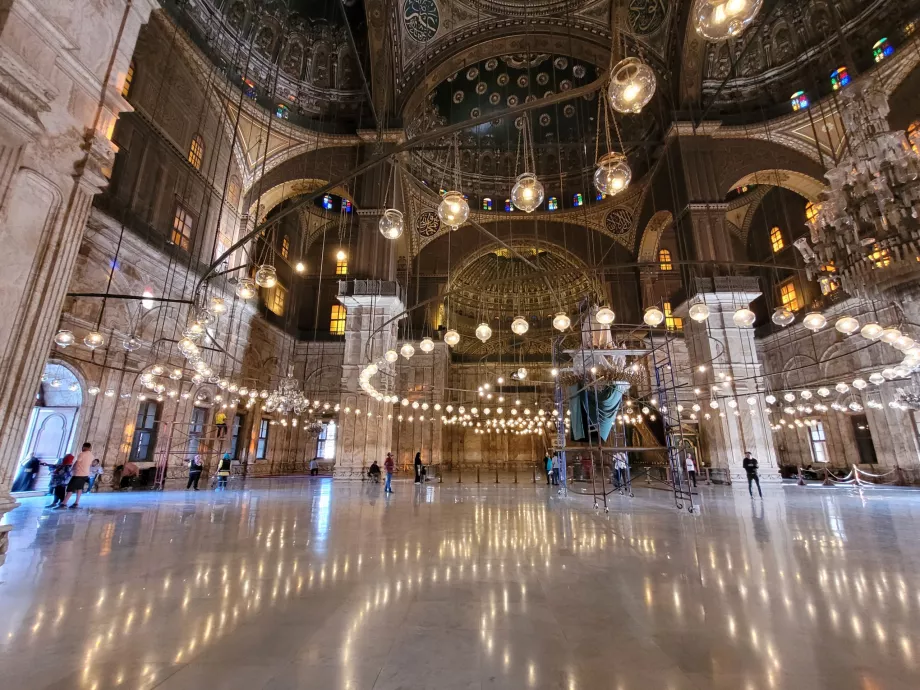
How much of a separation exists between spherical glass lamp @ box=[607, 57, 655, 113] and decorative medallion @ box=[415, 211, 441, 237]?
1746 cm

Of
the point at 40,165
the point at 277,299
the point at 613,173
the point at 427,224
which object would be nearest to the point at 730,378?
the point at 613,173

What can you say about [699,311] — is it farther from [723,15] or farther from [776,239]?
[776,239]

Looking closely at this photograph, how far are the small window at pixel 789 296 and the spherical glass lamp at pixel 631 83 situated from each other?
65.0 feet

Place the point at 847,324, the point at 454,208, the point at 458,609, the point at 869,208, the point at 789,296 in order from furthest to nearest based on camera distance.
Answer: the point at 789,296
the point at 847,324
the point at 869,208
the point at 454,208
the point at 458,609

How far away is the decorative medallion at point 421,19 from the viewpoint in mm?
14523

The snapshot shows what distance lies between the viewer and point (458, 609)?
2.50 metres

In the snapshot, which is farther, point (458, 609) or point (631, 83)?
point (631, 83)

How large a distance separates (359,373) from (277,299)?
372 inches

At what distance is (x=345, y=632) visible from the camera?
215 cm

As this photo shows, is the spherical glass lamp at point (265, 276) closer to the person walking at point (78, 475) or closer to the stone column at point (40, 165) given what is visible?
the stone column at point (40, 165)

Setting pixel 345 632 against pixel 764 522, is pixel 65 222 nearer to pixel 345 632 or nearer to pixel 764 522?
pixel 345 632

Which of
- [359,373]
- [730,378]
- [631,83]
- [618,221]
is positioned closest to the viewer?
[631,83]

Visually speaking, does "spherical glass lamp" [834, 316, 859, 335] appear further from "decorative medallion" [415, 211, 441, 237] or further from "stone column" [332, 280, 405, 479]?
"decorative medallion" [415, 211, 441, 237]

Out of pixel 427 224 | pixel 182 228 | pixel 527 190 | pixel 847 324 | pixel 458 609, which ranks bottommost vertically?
pixel 458 609
